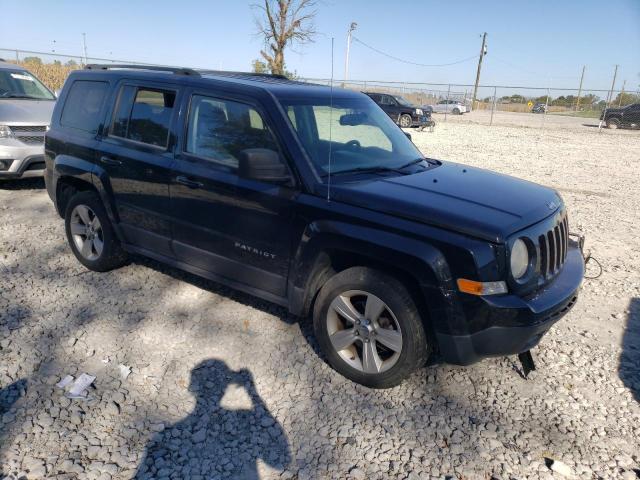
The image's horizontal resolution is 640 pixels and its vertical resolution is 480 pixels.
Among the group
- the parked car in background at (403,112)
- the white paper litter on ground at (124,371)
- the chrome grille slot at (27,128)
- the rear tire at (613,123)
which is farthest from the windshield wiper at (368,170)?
the rear tire at (613,123)

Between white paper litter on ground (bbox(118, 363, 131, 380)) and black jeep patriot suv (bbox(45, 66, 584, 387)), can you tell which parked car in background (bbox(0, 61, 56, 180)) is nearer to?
black jeep patriot suv (bbox(45, 66, 584, 387))

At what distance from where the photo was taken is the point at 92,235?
15.5ft

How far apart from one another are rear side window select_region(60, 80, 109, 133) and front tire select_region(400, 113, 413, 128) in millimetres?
19204

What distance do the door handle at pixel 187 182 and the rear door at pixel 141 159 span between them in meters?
0.15

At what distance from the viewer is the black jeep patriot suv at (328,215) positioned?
109 inches

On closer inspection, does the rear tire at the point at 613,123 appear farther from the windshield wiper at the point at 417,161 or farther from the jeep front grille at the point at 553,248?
the jeep front grille at the point at 553,248

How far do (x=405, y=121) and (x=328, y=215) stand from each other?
817 inches

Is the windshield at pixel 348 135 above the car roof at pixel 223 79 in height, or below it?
below

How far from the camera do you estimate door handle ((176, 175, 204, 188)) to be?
365cm

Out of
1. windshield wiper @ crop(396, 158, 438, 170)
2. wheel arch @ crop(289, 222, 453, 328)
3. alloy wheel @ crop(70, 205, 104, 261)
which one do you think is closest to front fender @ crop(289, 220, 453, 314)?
wheel arch @ crop(289, 222, 453, 328)

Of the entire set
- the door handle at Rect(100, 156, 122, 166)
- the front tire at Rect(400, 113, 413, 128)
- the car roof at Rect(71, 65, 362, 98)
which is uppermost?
the car roof at Rect(71, 65, 362, 98)

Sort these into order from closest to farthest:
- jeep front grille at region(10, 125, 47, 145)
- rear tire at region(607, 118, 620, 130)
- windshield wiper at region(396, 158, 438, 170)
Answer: windshield wiper at region(396, 158, 438, 170) → jeep front grille at region(10, 125, 47, 145) → rear tire at region(607, 118, 620, 130)

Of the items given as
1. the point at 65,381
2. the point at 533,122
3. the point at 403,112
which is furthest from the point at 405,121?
the point at 65,381

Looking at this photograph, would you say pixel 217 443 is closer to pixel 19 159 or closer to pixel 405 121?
pixel 19 159
